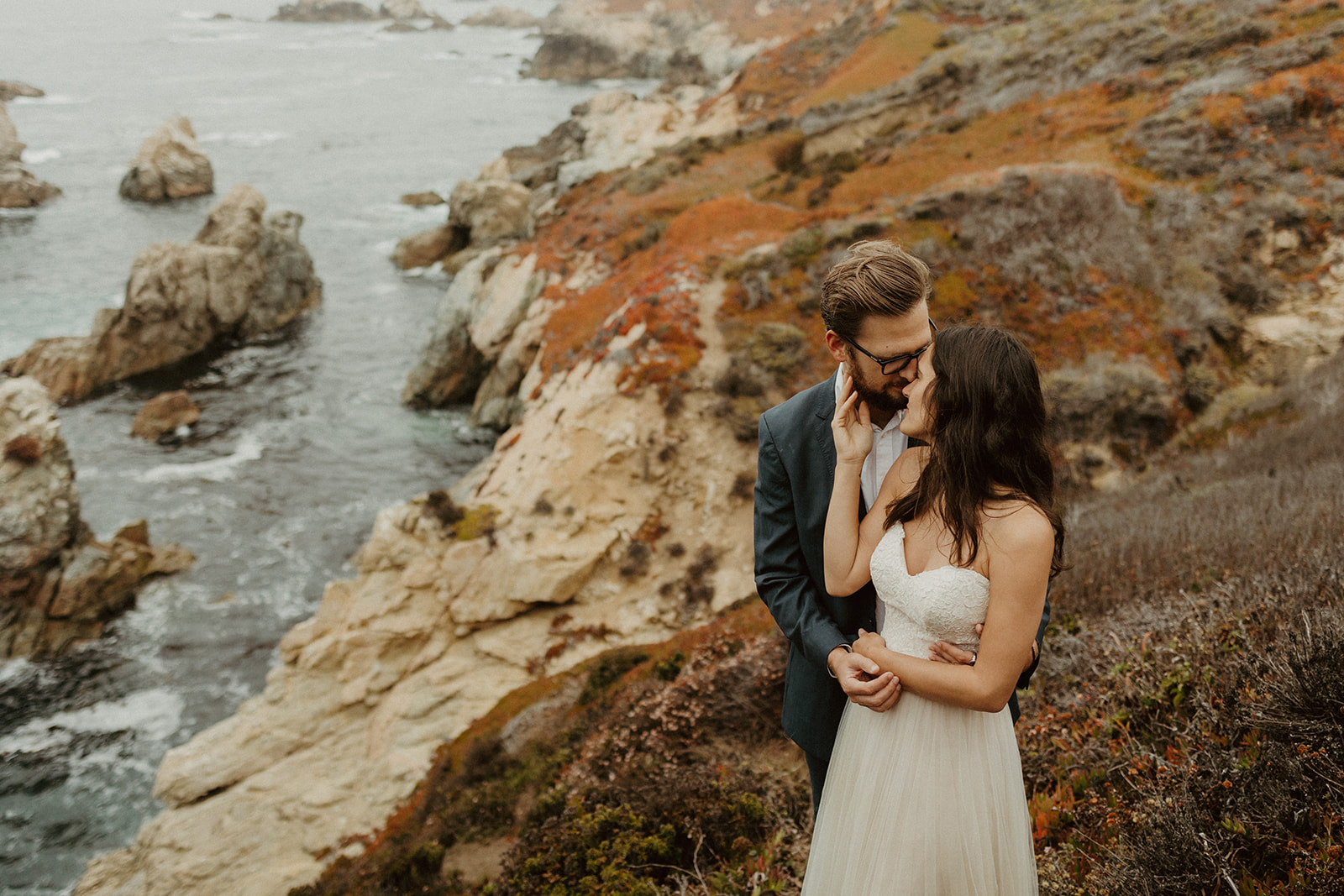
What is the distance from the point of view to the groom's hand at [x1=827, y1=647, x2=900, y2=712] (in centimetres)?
241

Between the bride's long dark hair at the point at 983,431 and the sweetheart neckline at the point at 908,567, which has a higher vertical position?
the bride's long dark hair at the point at 983,431

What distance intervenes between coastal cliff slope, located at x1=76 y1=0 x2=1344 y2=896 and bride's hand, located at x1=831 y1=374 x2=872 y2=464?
8.33 metres

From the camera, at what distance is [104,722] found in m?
13.7

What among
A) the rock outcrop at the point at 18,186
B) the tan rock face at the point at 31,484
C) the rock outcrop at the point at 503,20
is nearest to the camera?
the tan rock face at the point at 31,484

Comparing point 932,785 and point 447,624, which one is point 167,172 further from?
point 932,785

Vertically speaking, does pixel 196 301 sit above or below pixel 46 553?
above

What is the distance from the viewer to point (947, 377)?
7.90ft

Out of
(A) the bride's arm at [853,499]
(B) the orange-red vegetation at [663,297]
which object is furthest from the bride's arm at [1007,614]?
(B) the orange-red vegetation at [663,297]

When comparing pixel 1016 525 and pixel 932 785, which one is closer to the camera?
pixel 1016 525

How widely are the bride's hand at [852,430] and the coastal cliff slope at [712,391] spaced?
27.3ft

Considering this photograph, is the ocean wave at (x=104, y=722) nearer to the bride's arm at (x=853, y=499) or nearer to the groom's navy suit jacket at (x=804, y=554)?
the groom's navy suit jacket at (x=804, y=554)

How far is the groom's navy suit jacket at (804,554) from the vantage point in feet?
9.32

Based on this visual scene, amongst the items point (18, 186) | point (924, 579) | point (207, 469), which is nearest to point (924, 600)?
point (924, 579)

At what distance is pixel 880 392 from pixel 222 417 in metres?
25.5
